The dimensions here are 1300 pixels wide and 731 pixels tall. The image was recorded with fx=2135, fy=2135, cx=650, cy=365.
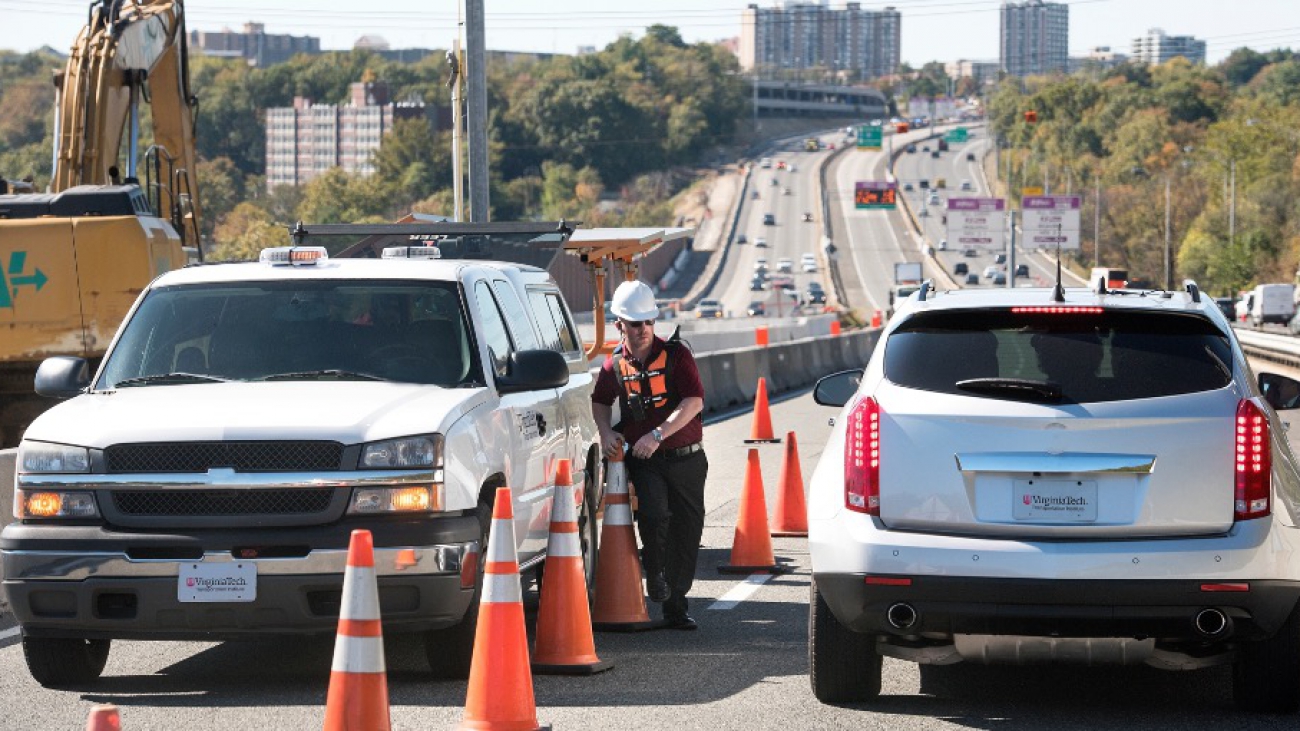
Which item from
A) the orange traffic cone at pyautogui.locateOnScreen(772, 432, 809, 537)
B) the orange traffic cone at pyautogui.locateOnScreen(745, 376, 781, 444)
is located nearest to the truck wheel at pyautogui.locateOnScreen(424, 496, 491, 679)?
the orange traffic cone at pyautogui.locateOnScreen(772, 432, 809, 537)

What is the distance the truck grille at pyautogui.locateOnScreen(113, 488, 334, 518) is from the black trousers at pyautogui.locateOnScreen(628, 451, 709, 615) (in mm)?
2639

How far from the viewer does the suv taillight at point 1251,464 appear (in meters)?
7.53

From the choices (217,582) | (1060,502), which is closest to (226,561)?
(217,582)

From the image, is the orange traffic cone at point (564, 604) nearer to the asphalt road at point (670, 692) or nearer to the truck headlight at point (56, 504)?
the asphalt road at point (670, 692)

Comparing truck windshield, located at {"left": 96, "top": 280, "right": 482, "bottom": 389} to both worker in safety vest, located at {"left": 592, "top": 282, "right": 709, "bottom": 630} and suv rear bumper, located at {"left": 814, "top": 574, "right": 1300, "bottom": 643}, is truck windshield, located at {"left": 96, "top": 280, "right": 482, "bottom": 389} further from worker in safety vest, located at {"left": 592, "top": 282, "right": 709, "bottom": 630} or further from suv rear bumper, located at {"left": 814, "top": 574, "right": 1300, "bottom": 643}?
suv rear bumper, located at {"left": 814, "top": 574, "right": 1300, "bottom": 643}

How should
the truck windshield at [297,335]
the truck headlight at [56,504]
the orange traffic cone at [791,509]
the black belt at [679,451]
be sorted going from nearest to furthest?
the truck headlight at [56,504] → the truck windshield at [297,335] → the black belt at [679,451] → the orange traffic cone at [791,509]

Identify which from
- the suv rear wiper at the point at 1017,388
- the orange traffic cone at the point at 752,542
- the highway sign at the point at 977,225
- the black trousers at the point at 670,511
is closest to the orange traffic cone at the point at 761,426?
the orange traffic cone at the point at 752,542

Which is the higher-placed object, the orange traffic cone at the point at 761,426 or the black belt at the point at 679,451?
the black belt at the point at 679,451

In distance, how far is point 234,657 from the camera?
9719 millimetres

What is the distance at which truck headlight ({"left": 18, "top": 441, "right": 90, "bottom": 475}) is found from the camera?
27.3ft

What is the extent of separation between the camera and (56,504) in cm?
834

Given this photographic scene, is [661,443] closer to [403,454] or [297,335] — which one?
[297,335]

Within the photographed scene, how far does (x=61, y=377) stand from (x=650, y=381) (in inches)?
114

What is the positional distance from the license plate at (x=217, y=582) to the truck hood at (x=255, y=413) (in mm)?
496
